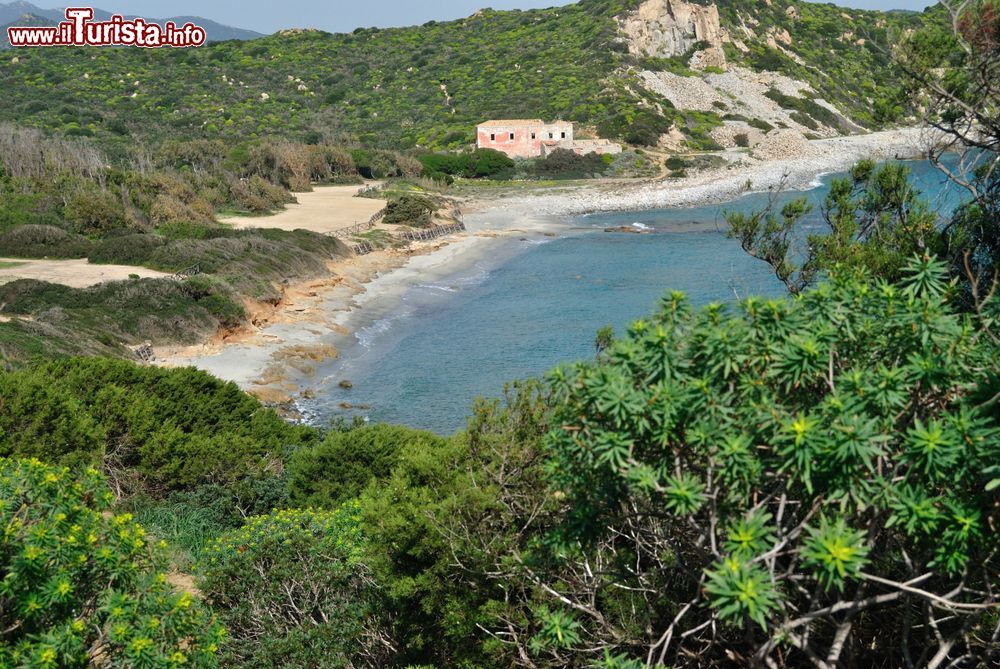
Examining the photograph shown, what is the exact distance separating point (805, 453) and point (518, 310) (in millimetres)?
29279

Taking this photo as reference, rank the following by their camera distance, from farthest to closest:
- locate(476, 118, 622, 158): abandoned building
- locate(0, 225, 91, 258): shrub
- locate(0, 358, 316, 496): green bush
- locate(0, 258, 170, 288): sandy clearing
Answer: locate(476, 118, 622, 158): abandoned building
locate(0, 225, 91, 258): shrub
locate(0, 258, 170, 288): sandy clearing
locate(0, 358, 316, 496): green bush

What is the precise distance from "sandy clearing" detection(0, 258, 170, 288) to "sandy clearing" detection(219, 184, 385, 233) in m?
11.2

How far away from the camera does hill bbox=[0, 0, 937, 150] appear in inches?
3123

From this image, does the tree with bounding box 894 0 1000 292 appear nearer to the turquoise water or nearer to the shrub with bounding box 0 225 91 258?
the turquoise water

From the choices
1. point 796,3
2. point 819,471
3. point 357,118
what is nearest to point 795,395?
point 819,471

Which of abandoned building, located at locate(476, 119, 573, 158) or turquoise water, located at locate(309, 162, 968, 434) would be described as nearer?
turquoise water, located at locate(309, 162, 968, 434)

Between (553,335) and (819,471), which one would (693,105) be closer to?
(553,335)

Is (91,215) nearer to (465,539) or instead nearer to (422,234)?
(422,234)

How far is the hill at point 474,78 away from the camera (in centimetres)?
7931

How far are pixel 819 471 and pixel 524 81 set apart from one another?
9132cm

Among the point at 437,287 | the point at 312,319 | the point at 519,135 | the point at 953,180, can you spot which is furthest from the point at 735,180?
the point at 953,180

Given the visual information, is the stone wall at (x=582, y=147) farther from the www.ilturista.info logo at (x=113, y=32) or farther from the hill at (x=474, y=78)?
the www.ilturista.info logo at (x=113, y=32)

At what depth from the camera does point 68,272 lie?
95.7 ft

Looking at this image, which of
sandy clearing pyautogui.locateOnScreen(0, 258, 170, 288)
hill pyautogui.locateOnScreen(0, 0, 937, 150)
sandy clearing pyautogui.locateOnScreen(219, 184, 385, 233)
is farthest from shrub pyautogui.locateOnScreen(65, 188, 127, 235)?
hill pyautogui.locateOnScreen(0, 0, 937, 150)
